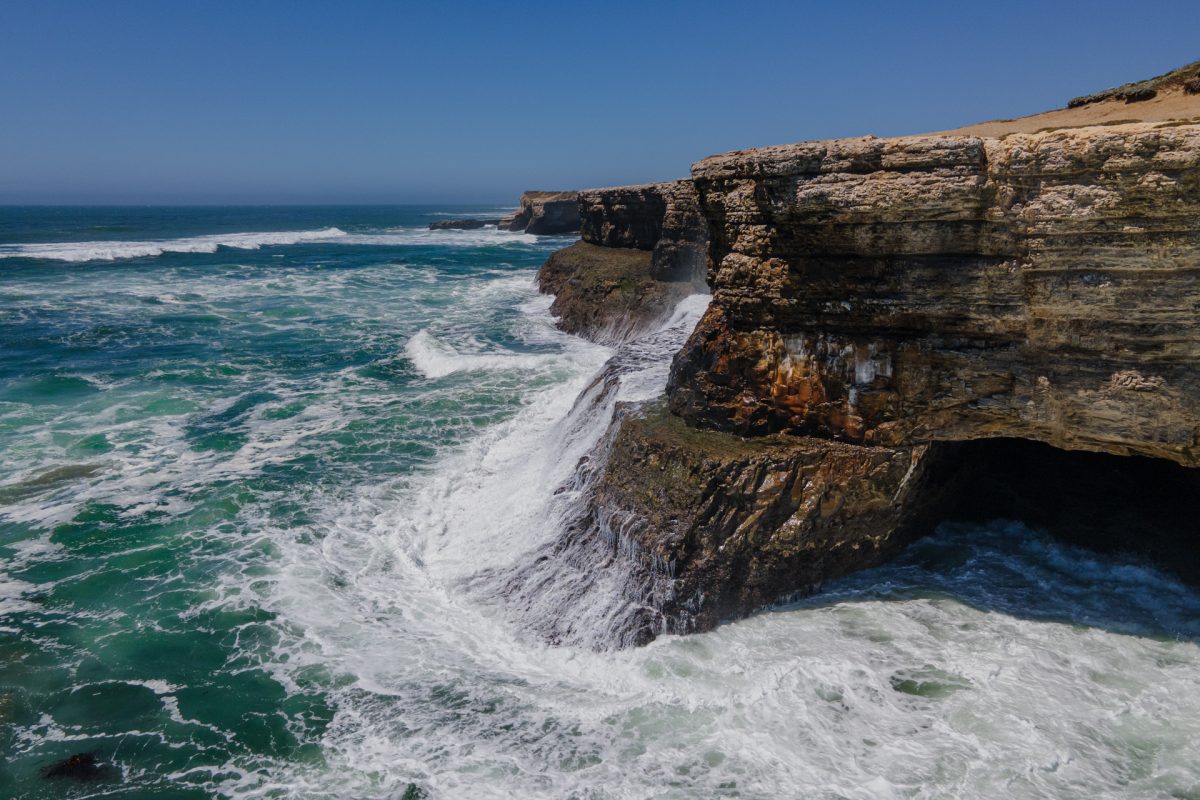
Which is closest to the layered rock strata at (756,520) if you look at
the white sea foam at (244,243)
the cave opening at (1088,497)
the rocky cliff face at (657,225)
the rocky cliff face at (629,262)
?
the cave opening at (1088,497)

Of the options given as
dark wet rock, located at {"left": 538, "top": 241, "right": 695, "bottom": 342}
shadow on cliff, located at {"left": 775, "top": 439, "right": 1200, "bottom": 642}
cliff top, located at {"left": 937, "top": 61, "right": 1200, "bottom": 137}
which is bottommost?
shadow on cliff, located at {"left": 775, "top": 439, "right": 1200, "bottom": 642}

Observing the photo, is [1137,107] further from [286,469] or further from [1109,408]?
[286,469]

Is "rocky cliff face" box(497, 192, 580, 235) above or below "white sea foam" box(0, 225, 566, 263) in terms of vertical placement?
above

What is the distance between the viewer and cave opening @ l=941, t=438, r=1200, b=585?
1002cm

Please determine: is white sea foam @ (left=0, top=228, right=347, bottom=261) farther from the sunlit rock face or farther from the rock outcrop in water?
the sunlit rock face

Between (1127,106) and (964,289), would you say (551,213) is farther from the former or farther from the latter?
(964,289)

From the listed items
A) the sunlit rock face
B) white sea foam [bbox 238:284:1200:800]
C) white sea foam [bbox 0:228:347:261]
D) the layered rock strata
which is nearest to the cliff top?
the sunlit rock face

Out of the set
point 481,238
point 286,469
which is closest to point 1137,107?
point 286,469

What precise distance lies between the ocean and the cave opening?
Answer: 437 millimetres

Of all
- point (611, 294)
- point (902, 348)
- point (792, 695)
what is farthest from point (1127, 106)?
point (611, 294)

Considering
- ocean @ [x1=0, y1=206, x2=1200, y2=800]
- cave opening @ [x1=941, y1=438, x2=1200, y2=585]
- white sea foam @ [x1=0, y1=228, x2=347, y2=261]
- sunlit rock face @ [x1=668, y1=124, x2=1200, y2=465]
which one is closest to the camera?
ocean @ [x1=0, y1=206, x2=1200, y2=800]

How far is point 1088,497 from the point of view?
433 inches

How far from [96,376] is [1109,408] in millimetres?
24823

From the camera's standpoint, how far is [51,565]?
11.6m
